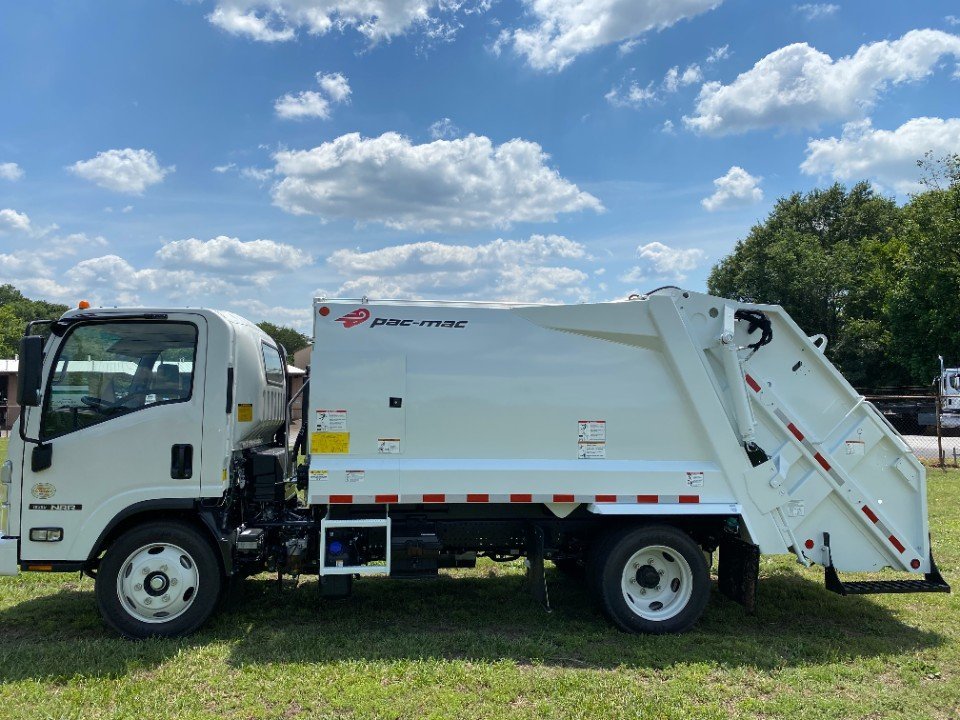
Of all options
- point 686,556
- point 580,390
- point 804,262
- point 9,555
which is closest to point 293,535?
point 9,555

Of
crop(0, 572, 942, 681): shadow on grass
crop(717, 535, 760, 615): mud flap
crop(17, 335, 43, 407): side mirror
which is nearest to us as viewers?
crop(17, 335, 43, 407): side mirror

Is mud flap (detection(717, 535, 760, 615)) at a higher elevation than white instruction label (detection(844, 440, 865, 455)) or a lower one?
lower

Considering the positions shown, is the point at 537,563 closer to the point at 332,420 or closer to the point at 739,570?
the point at 739,570

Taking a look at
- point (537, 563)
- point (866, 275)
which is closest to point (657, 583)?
point (537, 563)

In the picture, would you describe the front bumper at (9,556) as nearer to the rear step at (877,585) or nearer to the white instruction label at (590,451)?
the white instruction label at (590,451)

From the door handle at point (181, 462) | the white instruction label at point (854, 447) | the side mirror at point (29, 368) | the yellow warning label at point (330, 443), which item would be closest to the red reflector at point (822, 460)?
the white instruction label at point (854, 447)

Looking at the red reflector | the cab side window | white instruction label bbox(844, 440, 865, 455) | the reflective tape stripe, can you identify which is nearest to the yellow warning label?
the reflective tape stripe

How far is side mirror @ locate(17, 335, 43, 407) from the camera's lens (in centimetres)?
491

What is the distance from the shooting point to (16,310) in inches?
3418

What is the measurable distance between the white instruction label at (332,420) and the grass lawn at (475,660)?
62.6 inches

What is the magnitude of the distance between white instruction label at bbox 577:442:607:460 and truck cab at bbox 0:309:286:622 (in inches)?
107

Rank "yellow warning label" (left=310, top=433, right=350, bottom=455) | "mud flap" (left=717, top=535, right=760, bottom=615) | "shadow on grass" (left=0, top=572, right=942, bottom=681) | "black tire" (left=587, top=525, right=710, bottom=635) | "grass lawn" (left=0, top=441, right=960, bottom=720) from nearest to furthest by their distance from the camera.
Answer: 1. "grass lawn" (left=0, top=441, right=960, bottom=720)
2. "shadow on grass" (left=0, top=572, right=942, bottom=681)
3. "yellow warning label" (left=310, top=433, right=350, bottom=455)
4. "black tire" (left=587, top=525, right=710, bottom=635)
5. "mud flap" (left=717, top=535, right=760, bottom=615)

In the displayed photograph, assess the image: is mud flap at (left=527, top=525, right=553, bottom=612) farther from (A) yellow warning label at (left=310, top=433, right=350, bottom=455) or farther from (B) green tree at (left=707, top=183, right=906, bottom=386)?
(B) green tree at (left=707, top=183, right=906, bottom=386)

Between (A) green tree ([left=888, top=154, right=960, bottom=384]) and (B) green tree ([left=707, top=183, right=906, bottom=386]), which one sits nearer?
(A) green tree ([left=888, top=154, right=960, bottom=384])
